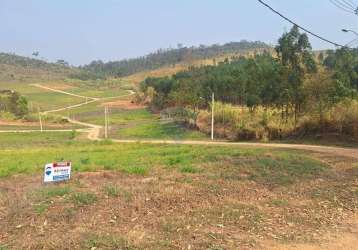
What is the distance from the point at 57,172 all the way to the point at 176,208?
133 inches

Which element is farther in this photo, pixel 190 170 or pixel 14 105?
pixel 14 105

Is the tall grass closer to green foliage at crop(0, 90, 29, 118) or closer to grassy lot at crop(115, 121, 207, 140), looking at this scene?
grassy lot at crop(115, 121, 207, 140)

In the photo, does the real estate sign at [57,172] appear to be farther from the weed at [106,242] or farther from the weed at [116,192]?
the weed at [106,242]

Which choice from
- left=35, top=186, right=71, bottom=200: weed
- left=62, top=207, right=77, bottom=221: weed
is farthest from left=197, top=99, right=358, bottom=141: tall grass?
left=62, top=207, right=77, bottom=221: weed

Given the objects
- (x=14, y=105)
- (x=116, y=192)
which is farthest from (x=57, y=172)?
(x=14, y=105)

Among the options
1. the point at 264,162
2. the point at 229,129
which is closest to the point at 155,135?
the point at 229,129

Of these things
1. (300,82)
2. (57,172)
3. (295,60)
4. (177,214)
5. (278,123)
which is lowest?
(278,123)

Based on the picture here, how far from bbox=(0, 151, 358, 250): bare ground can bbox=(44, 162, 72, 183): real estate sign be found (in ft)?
1.00

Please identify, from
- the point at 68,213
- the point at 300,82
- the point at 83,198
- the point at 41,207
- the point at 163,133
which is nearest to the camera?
the point at 68,213

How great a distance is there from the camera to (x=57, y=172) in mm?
11820

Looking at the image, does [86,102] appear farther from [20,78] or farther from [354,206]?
[354,206]

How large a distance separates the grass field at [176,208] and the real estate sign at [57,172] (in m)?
0.23

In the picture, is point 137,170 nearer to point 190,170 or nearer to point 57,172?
point 190,170

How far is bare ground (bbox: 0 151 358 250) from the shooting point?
26.7ft
